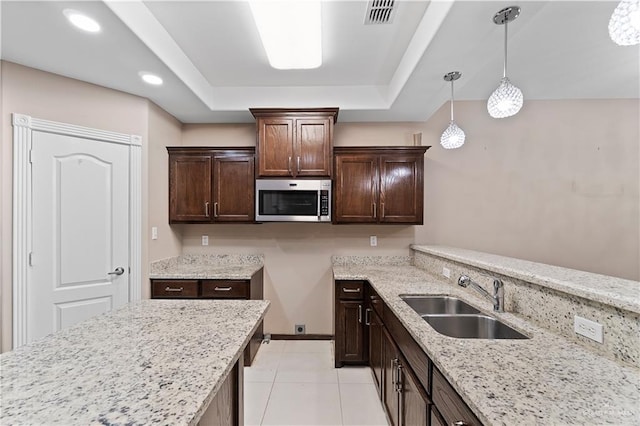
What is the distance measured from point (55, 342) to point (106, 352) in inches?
10.3

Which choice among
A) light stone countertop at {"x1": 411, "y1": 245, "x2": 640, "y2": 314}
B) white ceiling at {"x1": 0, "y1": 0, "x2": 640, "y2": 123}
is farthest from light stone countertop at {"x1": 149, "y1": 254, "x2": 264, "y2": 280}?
light stone countertop at {"x1": 411, "y1": 245, "x2": 640, "y2": 314}

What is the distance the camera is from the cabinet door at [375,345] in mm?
2125

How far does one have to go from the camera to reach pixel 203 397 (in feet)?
2.29

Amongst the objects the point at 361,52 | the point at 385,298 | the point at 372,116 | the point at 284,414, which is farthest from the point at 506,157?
the point at 284,414

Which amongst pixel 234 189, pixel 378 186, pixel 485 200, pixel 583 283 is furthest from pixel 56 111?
pixel 485 200

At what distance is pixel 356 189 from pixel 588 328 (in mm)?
2066

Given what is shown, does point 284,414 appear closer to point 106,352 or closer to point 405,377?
point 405,377

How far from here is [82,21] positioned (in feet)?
5.20

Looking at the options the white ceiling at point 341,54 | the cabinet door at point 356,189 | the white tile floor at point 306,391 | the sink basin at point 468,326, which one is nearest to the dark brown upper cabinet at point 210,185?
the white ceiling at point 341,54

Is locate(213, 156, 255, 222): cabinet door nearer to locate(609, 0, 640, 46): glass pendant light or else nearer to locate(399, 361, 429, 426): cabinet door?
locate(399, 361, 429, 426): cabinet door

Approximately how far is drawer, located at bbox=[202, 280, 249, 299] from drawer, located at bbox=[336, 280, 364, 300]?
92 centimetres

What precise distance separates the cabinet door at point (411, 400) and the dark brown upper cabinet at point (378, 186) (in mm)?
1645

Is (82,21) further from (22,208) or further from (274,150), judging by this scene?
(274,150)

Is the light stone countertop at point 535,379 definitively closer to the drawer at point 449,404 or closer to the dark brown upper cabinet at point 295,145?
the drawer at point 449,404
